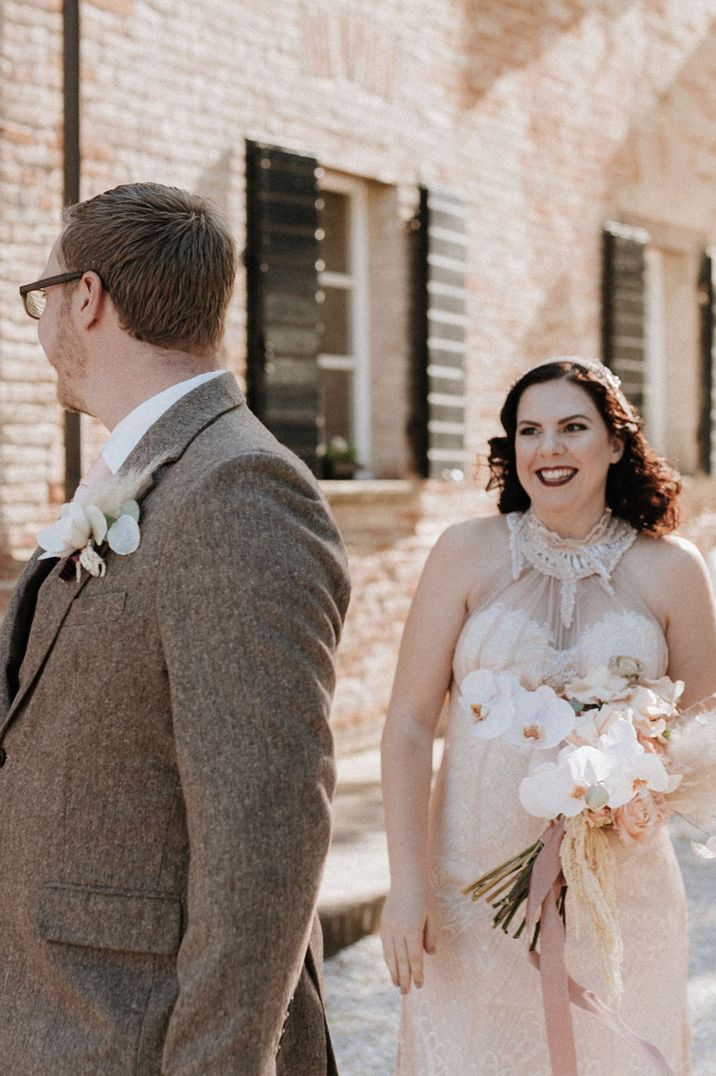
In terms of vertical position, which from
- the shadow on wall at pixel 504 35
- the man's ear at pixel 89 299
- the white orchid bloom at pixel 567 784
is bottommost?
the white orchid bloom at pixel 567 784

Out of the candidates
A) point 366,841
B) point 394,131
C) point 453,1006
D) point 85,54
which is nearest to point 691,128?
point 394,131

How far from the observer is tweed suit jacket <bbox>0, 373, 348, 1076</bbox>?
5.04 feet

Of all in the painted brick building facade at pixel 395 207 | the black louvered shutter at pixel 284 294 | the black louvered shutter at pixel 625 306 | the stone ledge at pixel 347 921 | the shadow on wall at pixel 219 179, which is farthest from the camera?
the black louvered shutter at pixel 625 306

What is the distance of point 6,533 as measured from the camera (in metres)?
6.23

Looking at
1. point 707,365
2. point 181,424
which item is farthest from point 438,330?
point 181,424

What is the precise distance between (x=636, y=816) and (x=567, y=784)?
0.15 meters

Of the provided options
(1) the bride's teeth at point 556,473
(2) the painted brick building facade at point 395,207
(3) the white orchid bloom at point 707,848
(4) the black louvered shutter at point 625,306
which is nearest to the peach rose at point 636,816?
(3) the white orchid bloom at point 707,848

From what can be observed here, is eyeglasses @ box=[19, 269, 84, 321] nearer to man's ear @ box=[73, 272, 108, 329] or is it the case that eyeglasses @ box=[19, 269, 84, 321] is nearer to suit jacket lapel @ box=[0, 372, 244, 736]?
man's ear @ box=[73, 272, 108, 329]

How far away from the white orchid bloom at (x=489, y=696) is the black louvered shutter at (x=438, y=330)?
5684mm

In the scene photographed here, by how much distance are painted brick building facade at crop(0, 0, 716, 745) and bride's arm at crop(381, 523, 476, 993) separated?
11.4ft

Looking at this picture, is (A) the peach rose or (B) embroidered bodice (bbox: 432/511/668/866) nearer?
(A) the peach rose

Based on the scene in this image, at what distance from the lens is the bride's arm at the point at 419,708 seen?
3033mm

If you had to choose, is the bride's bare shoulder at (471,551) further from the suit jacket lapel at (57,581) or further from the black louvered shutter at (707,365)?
the black louvered shutter at (707,365)

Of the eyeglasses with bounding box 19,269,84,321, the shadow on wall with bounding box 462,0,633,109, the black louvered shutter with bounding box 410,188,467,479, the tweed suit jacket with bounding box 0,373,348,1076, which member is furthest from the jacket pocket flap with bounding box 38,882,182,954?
the shadow on wall with bounding box 462,0,633,109
